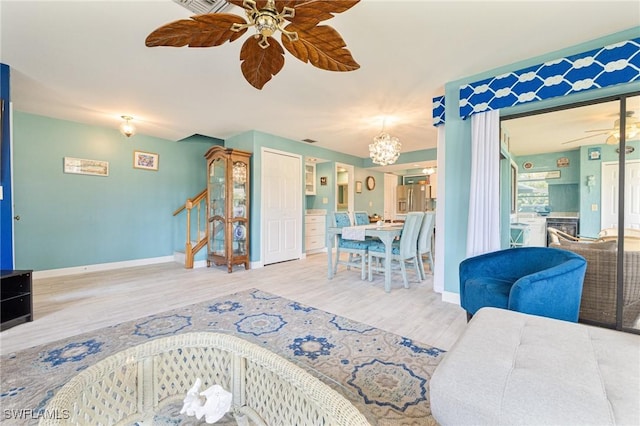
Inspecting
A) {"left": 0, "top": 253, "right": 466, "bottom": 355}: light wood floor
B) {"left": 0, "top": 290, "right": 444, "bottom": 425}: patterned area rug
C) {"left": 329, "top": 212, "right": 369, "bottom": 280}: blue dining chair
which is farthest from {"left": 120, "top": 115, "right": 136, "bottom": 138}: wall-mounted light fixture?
{"left": 329, "top": 212, "right": 369, "bottom": 280}: blue dining chair

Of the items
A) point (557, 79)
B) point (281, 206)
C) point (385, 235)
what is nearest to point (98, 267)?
point (281, 206)

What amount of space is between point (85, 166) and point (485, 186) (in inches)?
230

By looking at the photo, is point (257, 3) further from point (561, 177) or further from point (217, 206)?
point (217, 206)

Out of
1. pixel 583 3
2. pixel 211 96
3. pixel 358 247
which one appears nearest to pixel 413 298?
pixel 358 247

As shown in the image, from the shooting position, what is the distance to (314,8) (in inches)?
52.3

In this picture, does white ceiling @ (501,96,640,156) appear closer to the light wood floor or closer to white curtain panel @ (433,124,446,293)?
white curtain panel @ (433,124,446,293)

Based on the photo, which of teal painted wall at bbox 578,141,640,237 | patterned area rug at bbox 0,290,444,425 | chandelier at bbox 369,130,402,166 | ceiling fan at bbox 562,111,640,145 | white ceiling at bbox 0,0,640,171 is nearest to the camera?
patterned area rug at bbox 0,290,444,425

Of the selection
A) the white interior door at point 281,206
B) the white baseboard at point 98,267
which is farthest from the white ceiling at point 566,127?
the white baseboard at point 98,267

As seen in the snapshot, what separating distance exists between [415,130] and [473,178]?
2.28 m

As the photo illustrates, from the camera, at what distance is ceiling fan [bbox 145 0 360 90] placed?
133 cm

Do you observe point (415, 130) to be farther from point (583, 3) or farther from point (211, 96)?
point (211, 96)

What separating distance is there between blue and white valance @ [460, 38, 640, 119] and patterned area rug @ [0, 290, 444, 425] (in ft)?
7.93

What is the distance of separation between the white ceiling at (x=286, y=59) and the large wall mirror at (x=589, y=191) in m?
0.72

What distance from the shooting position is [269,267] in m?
4.80
